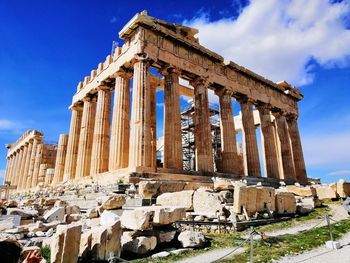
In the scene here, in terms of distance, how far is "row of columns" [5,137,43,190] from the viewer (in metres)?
35.3

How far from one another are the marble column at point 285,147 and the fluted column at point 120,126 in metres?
17.5

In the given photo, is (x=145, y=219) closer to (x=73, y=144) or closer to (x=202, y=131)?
(x=202, y=131)

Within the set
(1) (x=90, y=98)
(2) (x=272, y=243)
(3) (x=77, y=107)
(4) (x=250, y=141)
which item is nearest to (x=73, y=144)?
(3) (x=77, y=107)

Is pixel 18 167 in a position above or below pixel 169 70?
below

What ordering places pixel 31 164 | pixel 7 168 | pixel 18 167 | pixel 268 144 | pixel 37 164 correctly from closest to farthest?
pixel 268 144
pixel 37 164
pixel 31 164
pixel 18 167
pixel 7 168

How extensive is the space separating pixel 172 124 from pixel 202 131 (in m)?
2.70

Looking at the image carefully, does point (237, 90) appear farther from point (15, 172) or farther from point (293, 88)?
point (15, 172)

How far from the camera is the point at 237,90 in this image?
23.9m

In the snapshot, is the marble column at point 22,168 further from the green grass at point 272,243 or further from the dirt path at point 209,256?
the dirt path at point 209,256

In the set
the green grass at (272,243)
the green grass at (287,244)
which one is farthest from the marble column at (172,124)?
the green grass at (287,244)

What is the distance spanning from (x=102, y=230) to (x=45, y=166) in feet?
107

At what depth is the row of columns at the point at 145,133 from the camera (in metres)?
16.6

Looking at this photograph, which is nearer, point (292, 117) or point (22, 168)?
point (292, 117)

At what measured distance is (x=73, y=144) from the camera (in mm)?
24469
